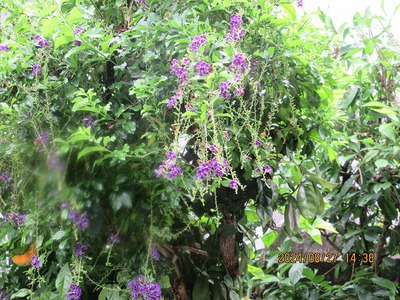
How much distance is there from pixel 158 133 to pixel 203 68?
0.21m

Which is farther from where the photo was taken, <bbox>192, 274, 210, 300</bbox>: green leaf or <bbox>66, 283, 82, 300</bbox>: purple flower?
<bbox>192, 274, 210, 300</bbox>: green leaf

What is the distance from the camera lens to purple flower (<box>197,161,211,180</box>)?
98 cm

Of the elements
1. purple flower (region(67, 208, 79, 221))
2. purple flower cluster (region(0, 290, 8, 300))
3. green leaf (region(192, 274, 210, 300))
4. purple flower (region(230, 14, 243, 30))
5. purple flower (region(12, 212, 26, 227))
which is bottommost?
purple flower cluster (region(0, 290, 8, 300))

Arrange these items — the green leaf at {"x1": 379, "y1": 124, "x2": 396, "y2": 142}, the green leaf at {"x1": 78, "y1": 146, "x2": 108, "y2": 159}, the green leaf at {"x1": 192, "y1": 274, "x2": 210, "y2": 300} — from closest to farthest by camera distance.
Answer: the green leaf at {"x1": 78, "y1": 146, "x2": 108, "y2": 159}
the green leaf at {"x1": 192, "y1": 274, "x2": 210, "y2": 300}
the green leaf at {"x1": 379, "y1": 124, "x2": 396, "y2": 142}

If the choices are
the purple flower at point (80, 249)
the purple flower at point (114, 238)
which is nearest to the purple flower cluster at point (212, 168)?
the purple flower at point (114, 238)

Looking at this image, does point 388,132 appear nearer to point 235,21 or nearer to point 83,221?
point 235,21

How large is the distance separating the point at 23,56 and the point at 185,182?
54 centimetres

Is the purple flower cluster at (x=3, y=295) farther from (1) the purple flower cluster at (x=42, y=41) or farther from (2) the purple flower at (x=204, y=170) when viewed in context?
(2) the purple flower at (x=204, y=170)

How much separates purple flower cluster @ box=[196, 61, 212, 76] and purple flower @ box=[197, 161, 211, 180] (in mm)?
179

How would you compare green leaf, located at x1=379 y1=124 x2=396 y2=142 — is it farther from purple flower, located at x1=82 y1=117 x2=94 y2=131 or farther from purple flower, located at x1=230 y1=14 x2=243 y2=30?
purple flower, located at x1=82 y1=117 x2=94 y2=131

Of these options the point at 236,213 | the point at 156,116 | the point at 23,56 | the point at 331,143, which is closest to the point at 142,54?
the point at 156,116

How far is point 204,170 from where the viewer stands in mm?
983
